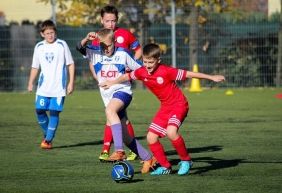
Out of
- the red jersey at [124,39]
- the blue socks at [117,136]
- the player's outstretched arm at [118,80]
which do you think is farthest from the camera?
the red jersey at [124,39]

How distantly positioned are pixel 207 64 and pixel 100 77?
17.2 metres

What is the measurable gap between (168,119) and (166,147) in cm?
311

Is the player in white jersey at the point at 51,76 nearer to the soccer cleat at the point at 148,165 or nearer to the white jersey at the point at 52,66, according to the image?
the white jersey at the point at 52,66

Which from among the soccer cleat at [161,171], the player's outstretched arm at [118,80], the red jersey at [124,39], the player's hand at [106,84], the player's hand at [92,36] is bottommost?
A: the soccer cleat at [161,171]

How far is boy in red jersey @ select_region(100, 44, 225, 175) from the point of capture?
33.2 ft

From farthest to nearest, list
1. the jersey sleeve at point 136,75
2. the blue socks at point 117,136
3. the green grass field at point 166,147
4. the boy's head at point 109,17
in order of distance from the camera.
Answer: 1. the boy's head at point 109,17
2. the blue socks at point 117,136
3. the jersey sleeve at point 136,75
4. the green grass field at point 166,147

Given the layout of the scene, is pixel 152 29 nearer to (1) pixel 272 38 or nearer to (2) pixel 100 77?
(1) pixel 272 38

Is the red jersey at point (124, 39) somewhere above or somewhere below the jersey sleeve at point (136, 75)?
above

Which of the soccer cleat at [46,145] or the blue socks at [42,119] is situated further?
the blue socks at [42,119]

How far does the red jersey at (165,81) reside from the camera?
1025cm

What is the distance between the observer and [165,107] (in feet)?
33.9

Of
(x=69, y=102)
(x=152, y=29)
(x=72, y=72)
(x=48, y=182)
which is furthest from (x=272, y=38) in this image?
(x=48, y=182)

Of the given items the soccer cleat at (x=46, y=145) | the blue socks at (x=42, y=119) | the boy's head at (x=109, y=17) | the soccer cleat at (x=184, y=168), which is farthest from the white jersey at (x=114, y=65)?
the blue socks at (x=42, y=119)

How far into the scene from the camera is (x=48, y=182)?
9500 mm
